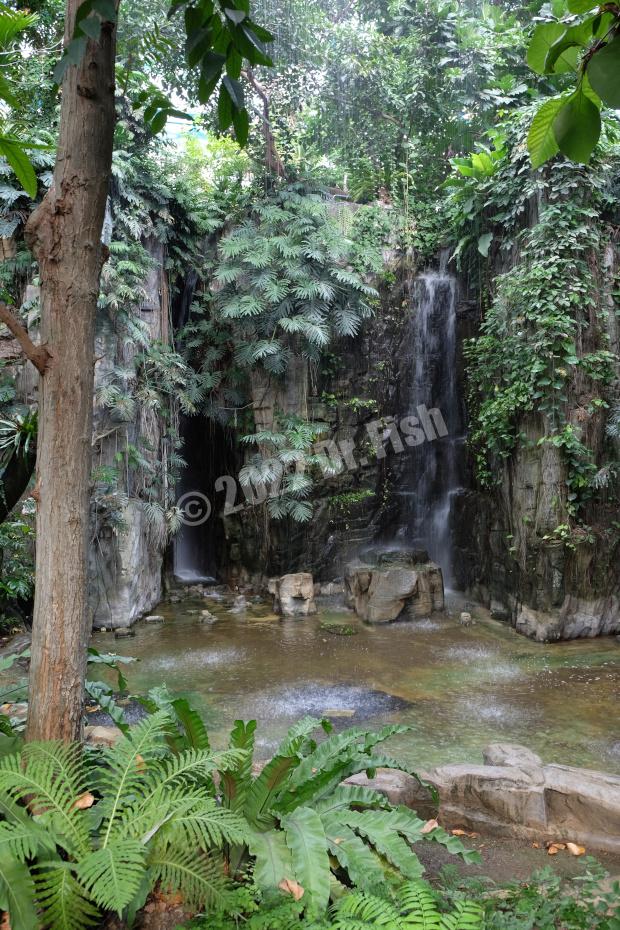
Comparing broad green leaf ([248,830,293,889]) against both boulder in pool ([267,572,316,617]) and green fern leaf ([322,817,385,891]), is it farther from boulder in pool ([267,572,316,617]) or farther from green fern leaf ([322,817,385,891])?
boulder in pool ([267,572,316,617])

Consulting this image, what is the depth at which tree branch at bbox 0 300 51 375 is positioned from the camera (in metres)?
1.97

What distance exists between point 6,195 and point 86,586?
6433 millimetres

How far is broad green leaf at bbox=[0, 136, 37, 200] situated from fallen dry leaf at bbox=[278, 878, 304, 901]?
1.97 metres

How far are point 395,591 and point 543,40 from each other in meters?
7.42

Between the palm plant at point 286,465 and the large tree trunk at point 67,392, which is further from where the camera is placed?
the palm plant at point 286,465

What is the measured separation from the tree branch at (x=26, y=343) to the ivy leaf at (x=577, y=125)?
1561 millimetres

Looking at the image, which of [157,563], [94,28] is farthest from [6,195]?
[94,28]

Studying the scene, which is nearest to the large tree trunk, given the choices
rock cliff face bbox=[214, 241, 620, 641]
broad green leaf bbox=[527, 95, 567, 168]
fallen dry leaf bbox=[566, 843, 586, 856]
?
broad green leaf bbox=[527, 95, 567, 168]

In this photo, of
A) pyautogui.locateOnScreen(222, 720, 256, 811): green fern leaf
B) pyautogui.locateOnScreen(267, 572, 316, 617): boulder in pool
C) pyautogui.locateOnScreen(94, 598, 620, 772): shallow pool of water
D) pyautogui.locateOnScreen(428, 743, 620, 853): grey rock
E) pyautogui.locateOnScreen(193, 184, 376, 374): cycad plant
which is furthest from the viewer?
pyautogui.locateOnScreen(193, 184, 376, 374): cycad plant

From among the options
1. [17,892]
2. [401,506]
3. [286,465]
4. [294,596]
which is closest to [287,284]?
[286,465]

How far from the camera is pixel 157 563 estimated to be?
28.2ft

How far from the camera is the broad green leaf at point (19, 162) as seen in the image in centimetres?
119

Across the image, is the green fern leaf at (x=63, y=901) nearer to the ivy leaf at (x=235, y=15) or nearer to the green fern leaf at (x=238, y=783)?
the green fern leaf at (x=238, y=783)

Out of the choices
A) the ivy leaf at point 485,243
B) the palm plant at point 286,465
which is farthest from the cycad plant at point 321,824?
the ivy leaf at point 485,243
